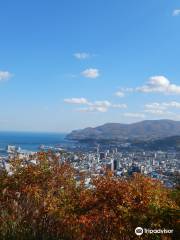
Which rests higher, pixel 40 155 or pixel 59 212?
pixel 40 155

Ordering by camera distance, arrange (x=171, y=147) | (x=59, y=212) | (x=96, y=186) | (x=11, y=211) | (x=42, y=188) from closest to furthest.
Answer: (x=11, y=211) < (x=59, y=212) < (x=96, y=186) < (x=42, y=188) < (x=171, y=147)

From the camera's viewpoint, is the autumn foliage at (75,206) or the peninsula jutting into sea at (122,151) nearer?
the autumn foliage at (75,206)

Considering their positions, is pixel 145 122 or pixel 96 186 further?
pixel 145 122

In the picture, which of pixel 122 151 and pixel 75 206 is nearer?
pixel 75 206

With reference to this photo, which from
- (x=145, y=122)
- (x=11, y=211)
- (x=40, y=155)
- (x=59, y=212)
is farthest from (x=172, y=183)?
(x=145, y=122)

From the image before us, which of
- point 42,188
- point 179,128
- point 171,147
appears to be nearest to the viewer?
point 42,188

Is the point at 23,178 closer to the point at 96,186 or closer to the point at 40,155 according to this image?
the point at 40,155

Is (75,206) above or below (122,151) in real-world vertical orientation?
below

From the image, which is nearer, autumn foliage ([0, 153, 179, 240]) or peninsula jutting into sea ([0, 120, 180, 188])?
autumn foliage ([0, 153, 179, 240])
